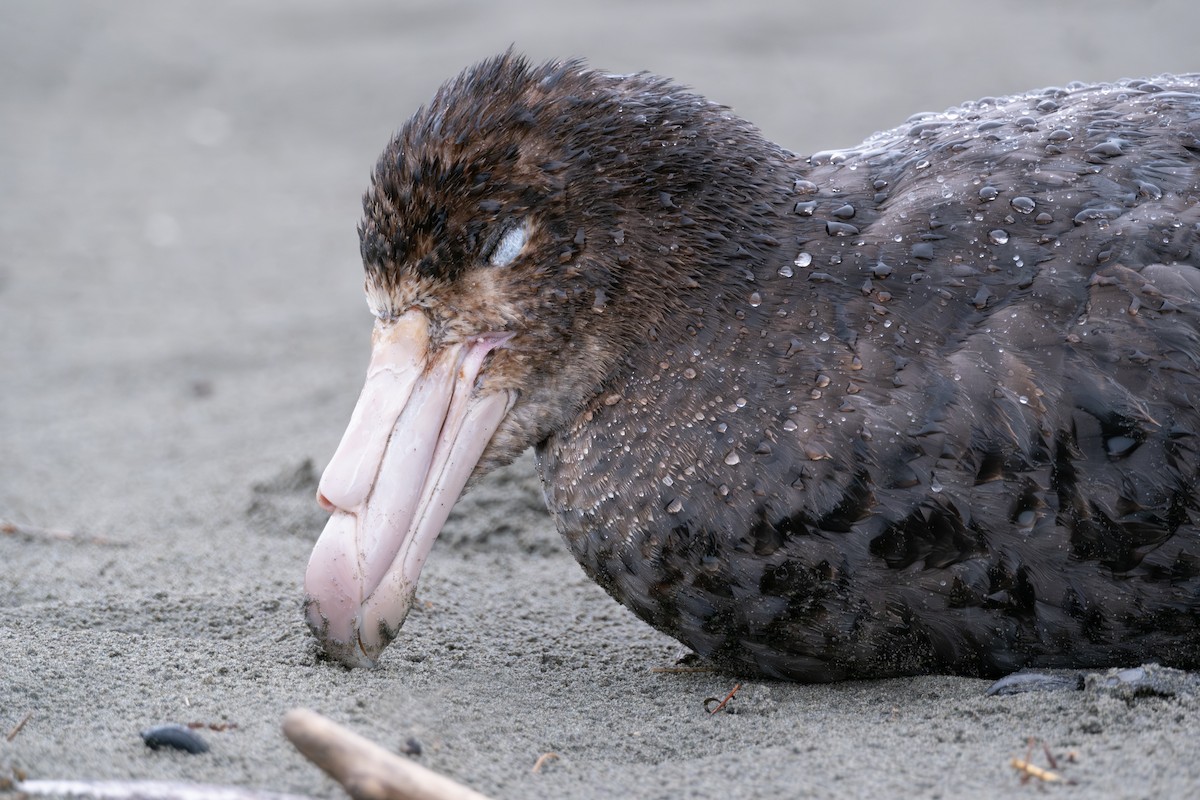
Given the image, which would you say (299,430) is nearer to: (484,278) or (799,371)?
(484,278)

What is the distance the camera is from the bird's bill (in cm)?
339

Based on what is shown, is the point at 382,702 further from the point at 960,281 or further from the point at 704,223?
the point at 960,281

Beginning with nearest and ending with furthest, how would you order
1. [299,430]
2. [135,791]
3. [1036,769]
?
[135,791] → [1036,769] → [299,430]

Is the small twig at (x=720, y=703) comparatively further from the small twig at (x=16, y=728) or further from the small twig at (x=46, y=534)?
the small twig at (x=46, y=534)

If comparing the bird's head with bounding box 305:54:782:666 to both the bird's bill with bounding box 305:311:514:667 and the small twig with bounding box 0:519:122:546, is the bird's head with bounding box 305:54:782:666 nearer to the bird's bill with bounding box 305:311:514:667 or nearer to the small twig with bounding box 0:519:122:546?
the bird's bill with bounding box 305:311:514:667

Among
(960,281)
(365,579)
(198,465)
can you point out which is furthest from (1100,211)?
(198,465)

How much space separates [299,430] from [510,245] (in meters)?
3.08

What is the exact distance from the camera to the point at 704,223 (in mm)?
3518

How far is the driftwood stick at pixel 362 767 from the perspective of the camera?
7.45 ft

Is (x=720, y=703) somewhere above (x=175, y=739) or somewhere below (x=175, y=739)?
below

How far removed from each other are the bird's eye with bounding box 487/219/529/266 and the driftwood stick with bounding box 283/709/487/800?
1.39 metres

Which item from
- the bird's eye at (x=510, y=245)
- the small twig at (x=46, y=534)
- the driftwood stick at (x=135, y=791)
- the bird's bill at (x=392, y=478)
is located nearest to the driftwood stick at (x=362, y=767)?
the driftwood stick at (x=135, y=791)

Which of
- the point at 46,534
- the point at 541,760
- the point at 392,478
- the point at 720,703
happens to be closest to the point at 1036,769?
the point at 720,703

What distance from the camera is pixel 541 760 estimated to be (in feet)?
9.52
